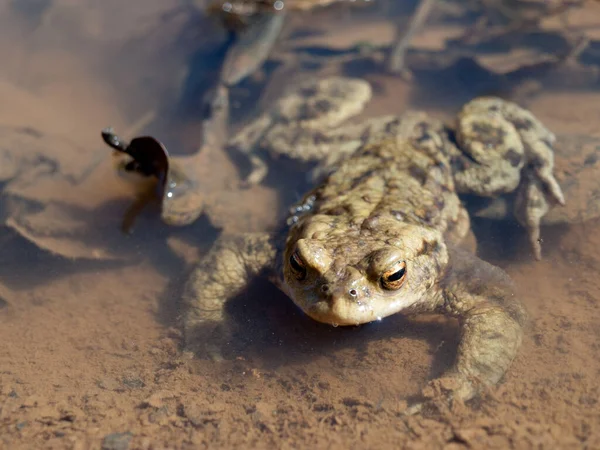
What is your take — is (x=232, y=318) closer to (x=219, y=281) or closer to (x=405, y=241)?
(x=219, y=281)

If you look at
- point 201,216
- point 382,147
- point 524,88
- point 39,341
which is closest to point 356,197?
point 382,147

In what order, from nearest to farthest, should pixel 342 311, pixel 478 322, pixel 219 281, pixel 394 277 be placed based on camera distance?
pixel 342 311
pixel 394 277
pixel 478 322
pixel 219 281

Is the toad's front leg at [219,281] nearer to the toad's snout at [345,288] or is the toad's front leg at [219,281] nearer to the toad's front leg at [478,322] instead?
the toad's snout at [345,288]

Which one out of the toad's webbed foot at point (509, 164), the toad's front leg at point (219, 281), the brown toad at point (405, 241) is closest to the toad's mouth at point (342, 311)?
the brown toad at point (405, 241)

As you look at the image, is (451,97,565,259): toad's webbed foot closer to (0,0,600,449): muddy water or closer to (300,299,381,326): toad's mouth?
(0,0,600,449): muddy water

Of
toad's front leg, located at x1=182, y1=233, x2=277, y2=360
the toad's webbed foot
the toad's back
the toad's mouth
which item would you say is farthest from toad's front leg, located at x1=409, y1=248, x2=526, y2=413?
toad's front leg, located at x1=182, y1=233, x2=277, y2=360

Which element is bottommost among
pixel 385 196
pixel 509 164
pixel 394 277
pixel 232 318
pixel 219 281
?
pixel 232 318

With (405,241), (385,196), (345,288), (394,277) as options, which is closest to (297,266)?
(345,288)
